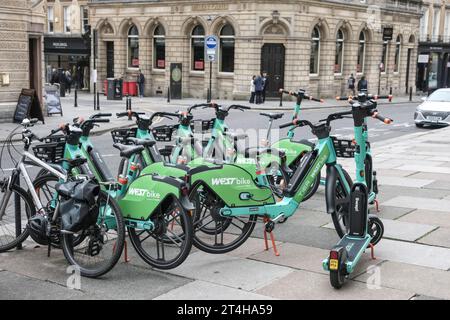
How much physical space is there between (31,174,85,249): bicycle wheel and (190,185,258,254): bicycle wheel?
1.17 m

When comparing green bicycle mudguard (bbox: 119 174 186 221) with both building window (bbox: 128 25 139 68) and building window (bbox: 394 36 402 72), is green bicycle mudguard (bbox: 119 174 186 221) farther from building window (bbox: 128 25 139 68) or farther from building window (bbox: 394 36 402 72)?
building window (bbox: 394 36 402 72)

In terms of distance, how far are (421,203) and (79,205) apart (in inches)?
197

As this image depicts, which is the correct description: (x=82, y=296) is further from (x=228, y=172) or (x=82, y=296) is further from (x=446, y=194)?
(x=446, y=194)

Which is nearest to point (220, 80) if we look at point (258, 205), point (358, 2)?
point (358, 2)

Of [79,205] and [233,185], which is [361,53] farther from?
[79,205]

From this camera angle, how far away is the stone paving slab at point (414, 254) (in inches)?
226

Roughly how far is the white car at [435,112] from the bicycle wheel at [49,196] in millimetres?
16801

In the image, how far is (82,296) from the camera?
4.91 meters

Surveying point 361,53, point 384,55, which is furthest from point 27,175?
point 384,55

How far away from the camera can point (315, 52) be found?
35688mm

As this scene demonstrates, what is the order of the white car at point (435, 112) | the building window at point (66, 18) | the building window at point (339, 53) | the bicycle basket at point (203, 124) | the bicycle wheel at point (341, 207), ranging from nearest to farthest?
the bicycle wheel at point (341, 207), the bicycle basket at point (203, 124), the white car at point (435, 112), the building window at point (339, 53), the building window at point (66, 18)

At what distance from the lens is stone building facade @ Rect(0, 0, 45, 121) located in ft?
61.6

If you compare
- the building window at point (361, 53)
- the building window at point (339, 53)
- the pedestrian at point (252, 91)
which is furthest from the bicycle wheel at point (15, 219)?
the building window at point (361, 53)

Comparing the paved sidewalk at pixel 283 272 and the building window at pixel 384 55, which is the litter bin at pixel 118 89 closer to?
the building window at pixel 384 55
